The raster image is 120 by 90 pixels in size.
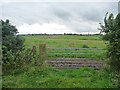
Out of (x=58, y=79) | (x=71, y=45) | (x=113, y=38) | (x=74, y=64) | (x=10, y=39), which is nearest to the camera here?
(x=58, y=79)

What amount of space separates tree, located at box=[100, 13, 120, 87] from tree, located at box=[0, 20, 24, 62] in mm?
4364

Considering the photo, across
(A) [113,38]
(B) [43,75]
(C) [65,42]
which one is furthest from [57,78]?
(C) [65,42]

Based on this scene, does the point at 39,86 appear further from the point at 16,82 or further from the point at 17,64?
the point at 17,64

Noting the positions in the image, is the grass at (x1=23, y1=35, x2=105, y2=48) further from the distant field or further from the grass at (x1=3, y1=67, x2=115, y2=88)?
the grass at (x1=3, y1=67, x2=115, y2=88)

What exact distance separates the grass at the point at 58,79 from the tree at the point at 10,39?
2.18 m

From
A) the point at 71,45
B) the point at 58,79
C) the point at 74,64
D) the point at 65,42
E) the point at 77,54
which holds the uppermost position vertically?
the point at 65,42

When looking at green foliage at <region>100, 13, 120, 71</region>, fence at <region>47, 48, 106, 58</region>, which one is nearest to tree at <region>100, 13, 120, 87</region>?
green foliage at <region>100, 13, 120, 71</region>

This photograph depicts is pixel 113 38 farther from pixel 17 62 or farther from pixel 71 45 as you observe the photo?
→ pixel 71 45

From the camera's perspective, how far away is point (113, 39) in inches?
539

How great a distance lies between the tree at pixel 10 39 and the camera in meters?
15.3

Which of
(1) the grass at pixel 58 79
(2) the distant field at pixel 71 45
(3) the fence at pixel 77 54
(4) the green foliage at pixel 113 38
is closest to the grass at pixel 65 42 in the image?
(2) the distant field at pixel 71 45

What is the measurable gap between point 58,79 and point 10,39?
169 inches

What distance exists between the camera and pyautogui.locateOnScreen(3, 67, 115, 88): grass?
1172 centimetres

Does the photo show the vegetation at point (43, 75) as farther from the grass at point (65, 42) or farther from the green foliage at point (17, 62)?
the grass at point (65, 42)
